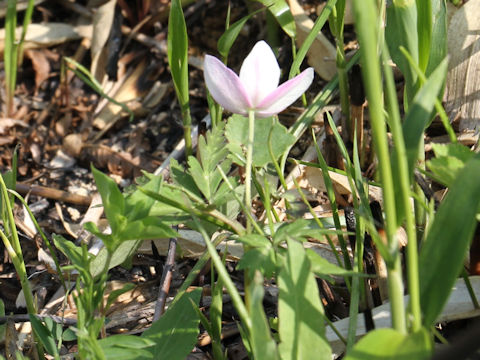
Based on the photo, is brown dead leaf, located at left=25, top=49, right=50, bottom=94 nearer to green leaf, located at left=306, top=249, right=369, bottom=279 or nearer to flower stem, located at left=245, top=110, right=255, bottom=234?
flower stem, located at left=245, top=110, right=255, bottom=234

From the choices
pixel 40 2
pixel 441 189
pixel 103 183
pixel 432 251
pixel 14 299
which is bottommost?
pixel 14 299

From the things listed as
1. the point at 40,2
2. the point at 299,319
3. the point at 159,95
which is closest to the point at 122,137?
the point at 159,95

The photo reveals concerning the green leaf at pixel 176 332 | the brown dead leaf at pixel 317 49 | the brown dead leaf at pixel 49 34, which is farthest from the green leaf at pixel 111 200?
the brown dead leaf at pixel 49 34

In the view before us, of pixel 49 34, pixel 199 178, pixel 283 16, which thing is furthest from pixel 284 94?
pixel 49 34

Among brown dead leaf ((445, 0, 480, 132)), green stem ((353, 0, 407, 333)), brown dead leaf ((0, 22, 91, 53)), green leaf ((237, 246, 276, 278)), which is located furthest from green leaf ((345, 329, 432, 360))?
brown dead leaf ((0, 22, 91, 53))

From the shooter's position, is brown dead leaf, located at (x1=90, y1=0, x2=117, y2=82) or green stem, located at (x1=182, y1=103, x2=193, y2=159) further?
brown dead leaf, located at (x1=90, y1=0, x2=117, y2=82)

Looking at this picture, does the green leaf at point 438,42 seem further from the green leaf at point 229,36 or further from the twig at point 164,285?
the twig at point 164,285

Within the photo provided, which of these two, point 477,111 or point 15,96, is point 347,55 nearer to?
point 477,111
